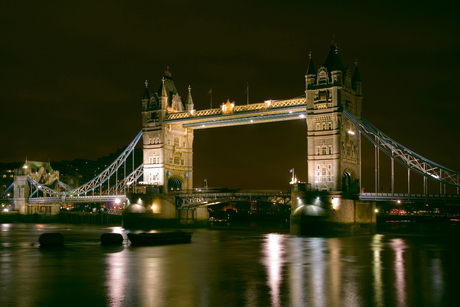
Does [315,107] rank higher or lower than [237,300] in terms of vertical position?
higher

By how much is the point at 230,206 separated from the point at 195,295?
161 meters

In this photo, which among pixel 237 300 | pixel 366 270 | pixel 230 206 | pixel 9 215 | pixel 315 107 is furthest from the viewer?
pixel 230 206

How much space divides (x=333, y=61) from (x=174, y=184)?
90.9ft

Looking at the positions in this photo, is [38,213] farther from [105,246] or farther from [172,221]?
[105,246]

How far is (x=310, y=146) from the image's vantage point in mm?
57844

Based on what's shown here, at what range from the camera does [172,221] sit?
69.6m

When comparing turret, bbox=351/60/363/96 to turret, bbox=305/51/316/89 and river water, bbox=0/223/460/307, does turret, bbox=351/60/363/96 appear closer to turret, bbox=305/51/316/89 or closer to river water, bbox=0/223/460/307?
turret, bbox=305/51/316/89

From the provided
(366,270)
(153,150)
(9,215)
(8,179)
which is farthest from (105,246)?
(8,179)

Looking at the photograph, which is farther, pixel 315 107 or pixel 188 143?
pixel 188 143

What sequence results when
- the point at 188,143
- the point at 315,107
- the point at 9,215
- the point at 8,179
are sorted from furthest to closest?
the point at 8,179 < the point at 9,215 < the point at 188,143 < the point at 315,107

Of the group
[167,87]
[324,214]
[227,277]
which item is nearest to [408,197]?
[324,214]

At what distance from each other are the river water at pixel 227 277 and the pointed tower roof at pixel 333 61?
81.1 feet

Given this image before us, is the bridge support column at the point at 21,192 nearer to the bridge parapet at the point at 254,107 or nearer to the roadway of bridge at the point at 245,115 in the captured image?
the roadway of bridge at the point at 245,115

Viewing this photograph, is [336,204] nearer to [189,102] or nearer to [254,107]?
[254,107]
